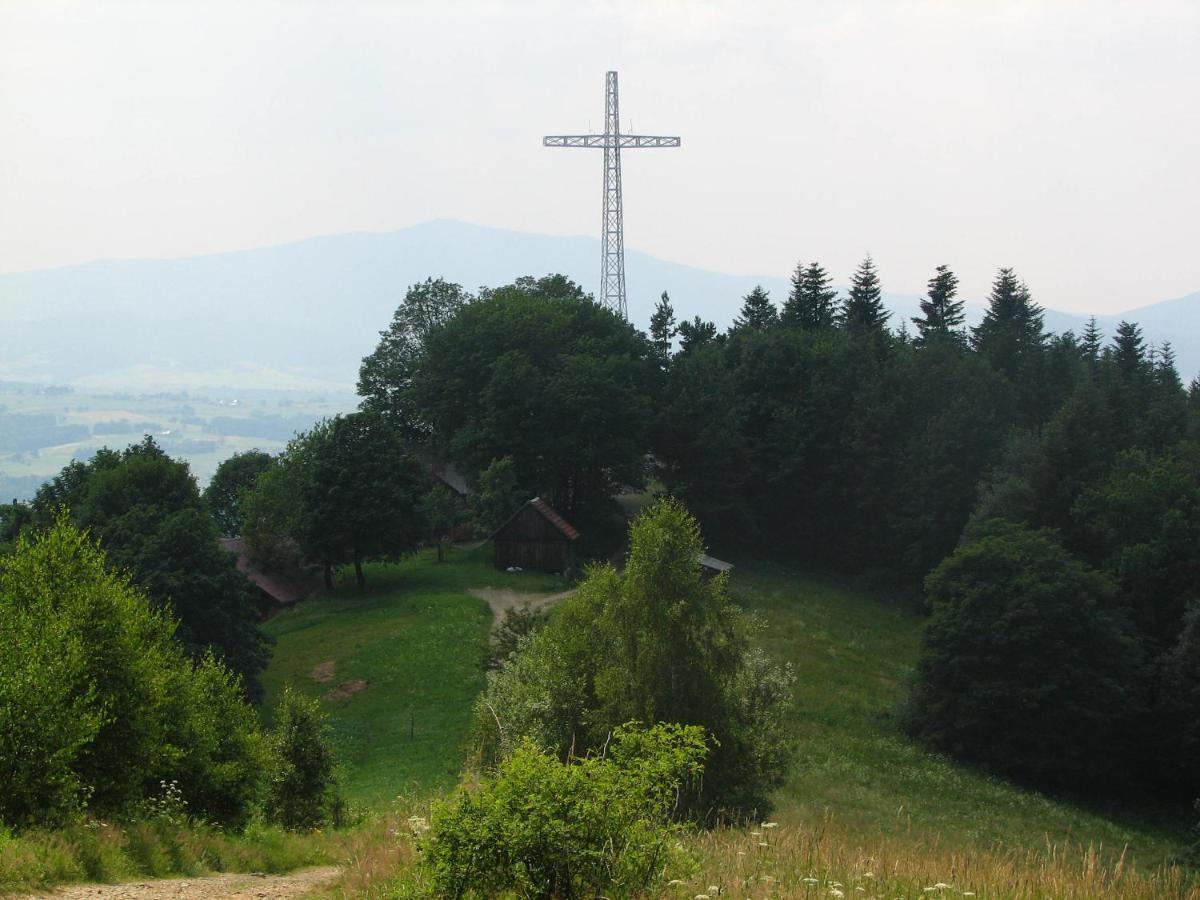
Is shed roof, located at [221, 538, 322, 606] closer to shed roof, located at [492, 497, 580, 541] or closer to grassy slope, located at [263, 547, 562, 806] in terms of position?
grassy slope, located at [263, 547, 562, 806]

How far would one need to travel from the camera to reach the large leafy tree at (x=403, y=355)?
241ft

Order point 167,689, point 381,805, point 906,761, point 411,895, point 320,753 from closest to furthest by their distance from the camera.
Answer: point 411,895
point 167,689
point 320,753
point 381,805
point 906,761

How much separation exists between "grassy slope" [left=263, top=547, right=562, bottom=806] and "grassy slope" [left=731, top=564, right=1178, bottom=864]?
11016 mm

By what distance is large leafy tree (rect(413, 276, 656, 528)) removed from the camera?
5888 cm

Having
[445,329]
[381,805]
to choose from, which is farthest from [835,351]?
[381,805]

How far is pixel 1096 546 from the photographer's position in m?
49.0

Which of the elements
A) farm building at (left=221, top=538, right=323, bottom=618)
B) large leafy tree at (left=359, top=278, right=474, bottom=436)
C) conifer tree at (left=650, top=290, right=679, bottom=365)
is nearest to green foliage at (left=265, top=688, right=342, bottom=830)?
farm building at (left=221, top=538, right=323, bottom=618)

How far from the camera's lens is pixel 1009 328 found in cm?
8631

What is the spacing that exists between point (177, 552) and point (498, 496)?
19722mm

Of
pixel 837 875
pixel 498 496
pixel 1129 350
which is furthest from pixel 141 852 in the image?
pixel 1129 350

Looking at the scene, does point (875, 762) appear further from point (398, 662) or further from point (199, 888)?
point (199, 888)

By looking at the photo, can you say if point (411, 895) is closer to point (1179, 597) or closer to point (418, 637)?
point (418, 637)

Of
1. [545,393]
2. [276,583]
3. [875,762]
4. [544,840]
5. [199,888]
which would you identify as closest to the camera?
[544,840]

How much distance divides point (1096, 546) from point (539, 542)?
26718 millimetres
